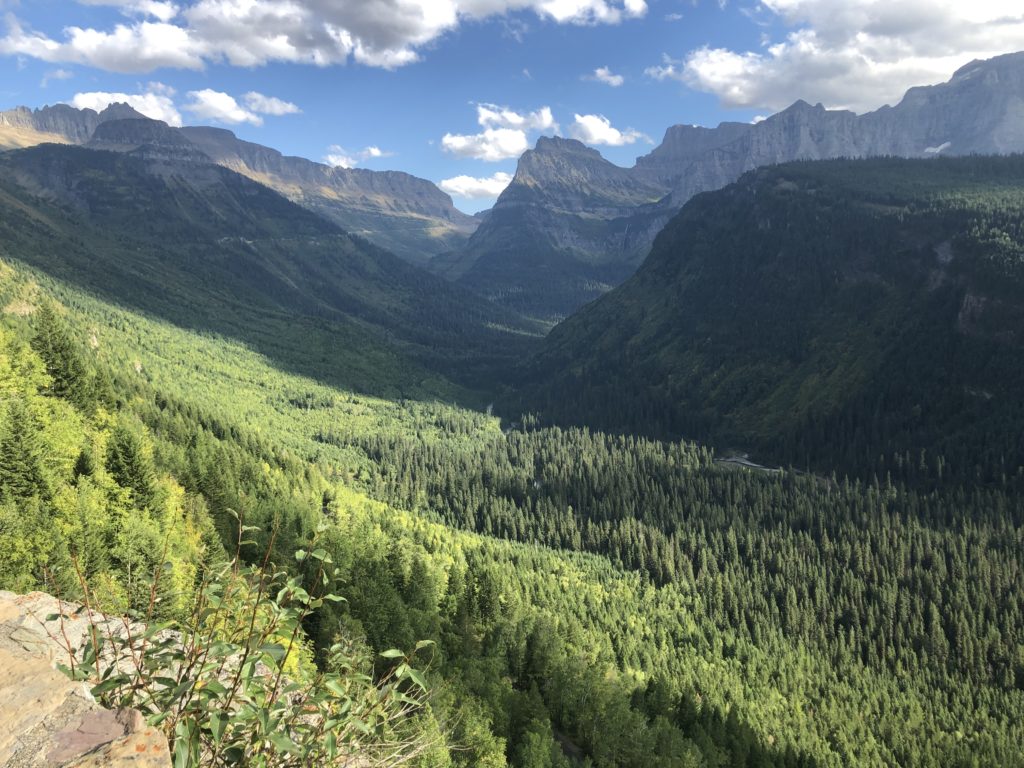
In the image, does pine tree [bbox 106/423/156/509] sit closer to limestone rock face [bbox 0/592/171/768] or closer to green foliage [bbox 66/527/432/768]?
limestone rock face [bbox 0/592/171/768]

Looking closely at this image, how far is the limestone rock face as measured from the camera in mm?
7441

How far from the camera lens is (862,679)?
432ft

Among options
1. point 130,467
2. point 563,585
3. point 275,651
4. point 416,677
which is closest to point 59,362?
point 130,467

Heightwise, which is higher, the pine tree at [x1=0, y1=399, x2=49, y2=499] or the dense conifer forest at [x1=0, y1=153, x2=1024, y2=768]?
the pine tree at [x1=0, y1=399, x2=49, y2=499]

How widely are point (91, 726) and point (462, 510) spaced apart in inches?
7651

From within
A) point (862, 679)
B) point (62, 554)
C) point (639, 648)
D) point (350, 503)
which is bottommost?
point (862, 679)

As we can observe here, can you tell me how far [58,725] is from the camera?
28.3ft

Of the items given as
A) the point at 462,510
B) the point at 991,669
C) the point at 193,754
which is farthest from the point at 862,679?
the point at 193,754

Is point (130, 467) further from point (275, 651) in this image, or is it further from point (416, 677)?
point (416, 677)

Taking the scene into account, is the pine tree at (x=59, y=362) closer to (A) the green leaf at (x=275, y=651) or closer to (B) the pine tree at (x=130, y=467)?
(B) the pine tree at (x=130, y=467)

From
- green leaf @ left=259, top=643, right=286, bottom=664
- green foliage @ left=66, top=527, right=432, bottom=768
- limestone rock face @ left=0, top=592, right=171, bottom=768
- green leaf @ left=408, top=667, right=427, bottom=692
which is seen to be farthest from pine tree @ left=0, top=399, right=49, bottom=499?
green leaf @ left=408, top=667, right=427, bottom=692

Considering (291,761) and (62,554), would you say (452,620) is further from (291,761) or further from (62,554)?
(291,761)

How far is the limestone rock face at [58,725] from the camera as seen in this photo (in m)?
7.44

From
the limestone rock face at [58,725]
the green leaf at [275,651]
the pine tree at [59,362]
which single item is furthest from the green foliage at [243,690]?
the pine tree at [59,362]
